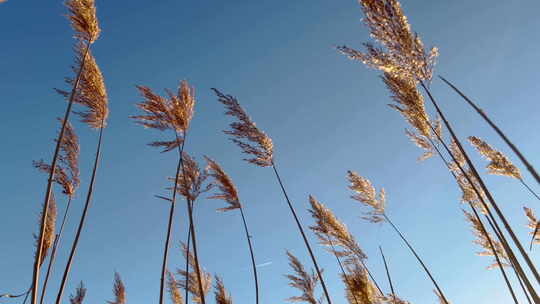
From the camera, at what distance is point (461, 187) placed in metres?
4.95

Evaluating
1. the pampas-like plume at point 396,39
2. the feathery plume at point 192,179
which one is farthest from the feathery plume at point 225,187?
the pampas-like plume at point 396,39

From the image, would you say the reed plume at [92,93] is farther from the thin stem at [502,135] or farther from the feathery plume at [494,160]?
the feathery plume at [494,160]

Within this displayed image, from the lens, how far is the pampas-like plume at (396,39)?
3.11 m

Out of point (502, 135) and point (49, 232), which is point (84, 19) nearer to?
point (49, 232)

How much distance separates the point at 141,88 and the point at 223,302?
13.4 ft

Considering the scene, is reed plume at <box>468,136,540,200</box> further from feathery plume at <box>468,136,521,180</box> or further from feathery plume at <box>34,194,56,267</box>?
feathery plume at <box>34,194,56,267</box>

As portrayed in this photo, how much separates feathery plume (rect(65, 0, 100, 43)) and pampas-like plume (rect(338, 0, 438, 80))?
110 inches

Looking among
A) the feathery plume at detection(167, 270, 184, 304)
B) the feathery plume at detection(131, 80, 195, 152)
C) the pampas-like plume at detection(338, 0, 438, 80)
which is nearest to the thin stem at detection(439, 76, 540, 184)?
the pampas-like plume at detection(338, 0, 438, 80)

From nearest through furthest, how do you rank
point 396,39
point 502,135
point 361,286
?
point 502,135
point 396,39
point 361,286

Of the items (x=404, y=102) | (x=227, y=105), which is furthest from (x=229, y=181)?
(x=404, y=102)

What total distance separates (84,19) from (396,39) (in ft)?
11.1

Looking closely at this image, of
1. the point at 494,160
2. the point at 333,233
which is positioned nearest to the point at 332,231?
the point at 333,233

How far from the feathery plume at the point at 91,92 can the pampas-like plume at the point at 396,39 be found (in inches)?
114

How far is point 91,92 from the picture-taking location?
391 centimetres
